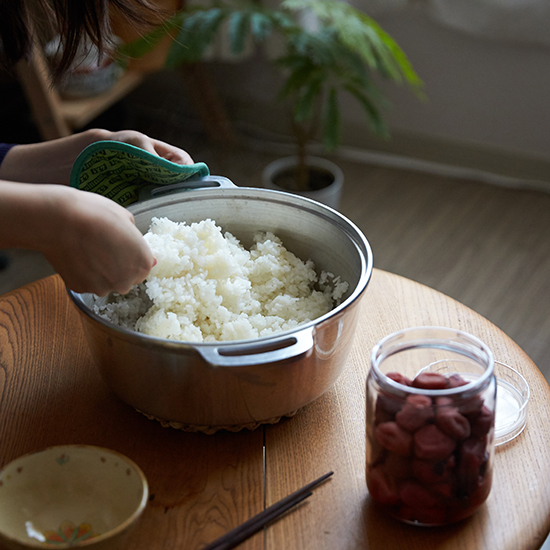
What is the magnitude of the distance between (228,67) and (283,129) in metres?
0.35

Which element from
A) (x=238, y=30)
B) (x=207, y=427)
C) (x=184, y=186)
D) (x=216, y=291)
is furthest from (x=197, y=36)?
(x=207, y=427)

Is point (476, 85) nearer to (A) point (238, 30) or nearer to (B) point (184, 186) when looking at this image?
(A) point (238, 30)

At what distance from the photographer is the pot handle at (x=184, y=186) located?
81 centimetres

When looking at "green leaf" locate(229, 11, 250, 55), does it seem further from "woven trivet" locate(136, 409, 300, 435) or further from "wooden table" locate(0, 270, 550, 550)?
"woven trivet" locate(136, 409, 300, 435)

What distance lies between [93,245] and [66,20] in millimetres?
447

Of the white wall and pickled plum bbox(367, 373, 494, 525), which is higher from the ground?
pickled plum bbox(367, 373, 494, 525)

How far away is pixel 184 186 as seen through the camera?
2.66ft

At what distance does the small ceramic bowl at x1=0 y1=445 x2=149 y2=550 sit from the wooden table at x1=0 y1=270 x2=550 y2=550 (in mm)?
43

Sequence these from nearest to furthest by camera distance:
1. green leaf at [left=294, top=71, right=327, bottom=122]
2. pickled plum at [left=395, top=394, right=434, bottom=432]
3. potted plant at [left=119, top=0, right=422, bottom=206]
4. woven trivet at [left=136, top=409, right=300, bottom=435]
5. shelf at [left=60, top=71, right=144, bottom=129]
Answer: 1. pickled plum at [left=395, top=394, right=434, bottom=432]
2. woven trivet at [left=136, top=409, right=300, bottom=435]
3. potted plant at [left=119, top=0, right=422, bottom=206]
4. green leaf at [left=294, top=71, right=327, bottom=122]
5. shelf at [left=60, top=71, right=144, bottom=129]

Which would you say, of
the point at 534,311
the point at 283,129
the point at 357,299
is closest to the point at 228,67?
the point at 283,129

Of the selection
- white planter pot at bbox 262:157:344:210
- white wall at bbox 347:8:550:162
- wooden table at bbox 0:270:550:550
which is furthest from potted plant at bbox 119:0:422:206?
wooden table at bbox 0:270:550:550

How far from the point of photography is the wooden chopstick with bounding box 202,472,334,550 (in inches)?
21.1

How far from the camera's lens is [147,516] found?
0.57 m

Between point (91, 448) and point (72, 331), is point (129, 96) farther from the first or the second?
point (91, 448)
